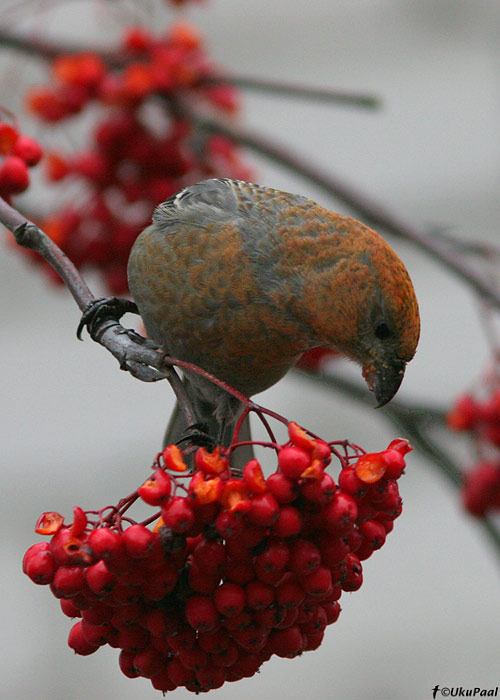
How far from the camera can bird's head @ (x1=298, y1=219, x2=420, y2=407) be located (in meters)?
1.28

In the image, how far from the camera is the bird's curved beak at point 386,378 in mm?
1325

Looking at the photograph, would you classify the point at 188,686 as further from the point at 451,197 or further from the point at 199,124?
the point at 451,197

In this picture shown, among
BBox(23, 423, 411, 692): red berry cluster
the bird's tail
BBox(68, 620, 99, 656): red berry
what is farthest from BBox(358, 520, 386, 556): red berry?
the bird's tail

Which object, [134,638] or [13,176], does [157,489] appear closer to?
[134,638]

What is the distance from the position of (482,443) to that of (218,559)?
37.3 inches

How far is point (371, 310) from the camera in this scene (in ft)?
4.25

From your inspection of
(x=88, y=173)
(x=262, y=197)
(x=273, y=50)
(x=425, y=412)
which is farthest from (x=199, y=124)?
(x=273, y=50)

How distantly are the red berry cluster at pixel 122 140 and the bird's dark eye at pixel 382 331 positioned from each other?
78 cm

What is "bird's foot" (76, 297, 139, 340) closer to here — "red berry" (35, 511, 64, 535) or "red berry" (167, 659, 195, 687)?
"red berry" (35, 511, 64, 535)

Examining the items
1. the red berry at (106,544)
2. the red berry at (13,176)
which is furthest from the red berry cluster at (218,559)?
the red berry at (13,176)

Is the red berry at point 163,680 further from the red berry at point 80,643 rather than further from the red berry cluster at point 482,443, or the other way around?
the red berry cluster at point 482,443

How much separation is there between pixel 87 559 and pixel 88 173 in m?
1.24

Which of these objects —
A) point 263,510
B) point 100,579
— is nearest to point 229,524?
Answer: point 263,510

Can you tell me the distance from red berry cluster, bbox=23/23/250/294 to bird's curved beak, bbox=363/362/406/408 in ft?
2.60
